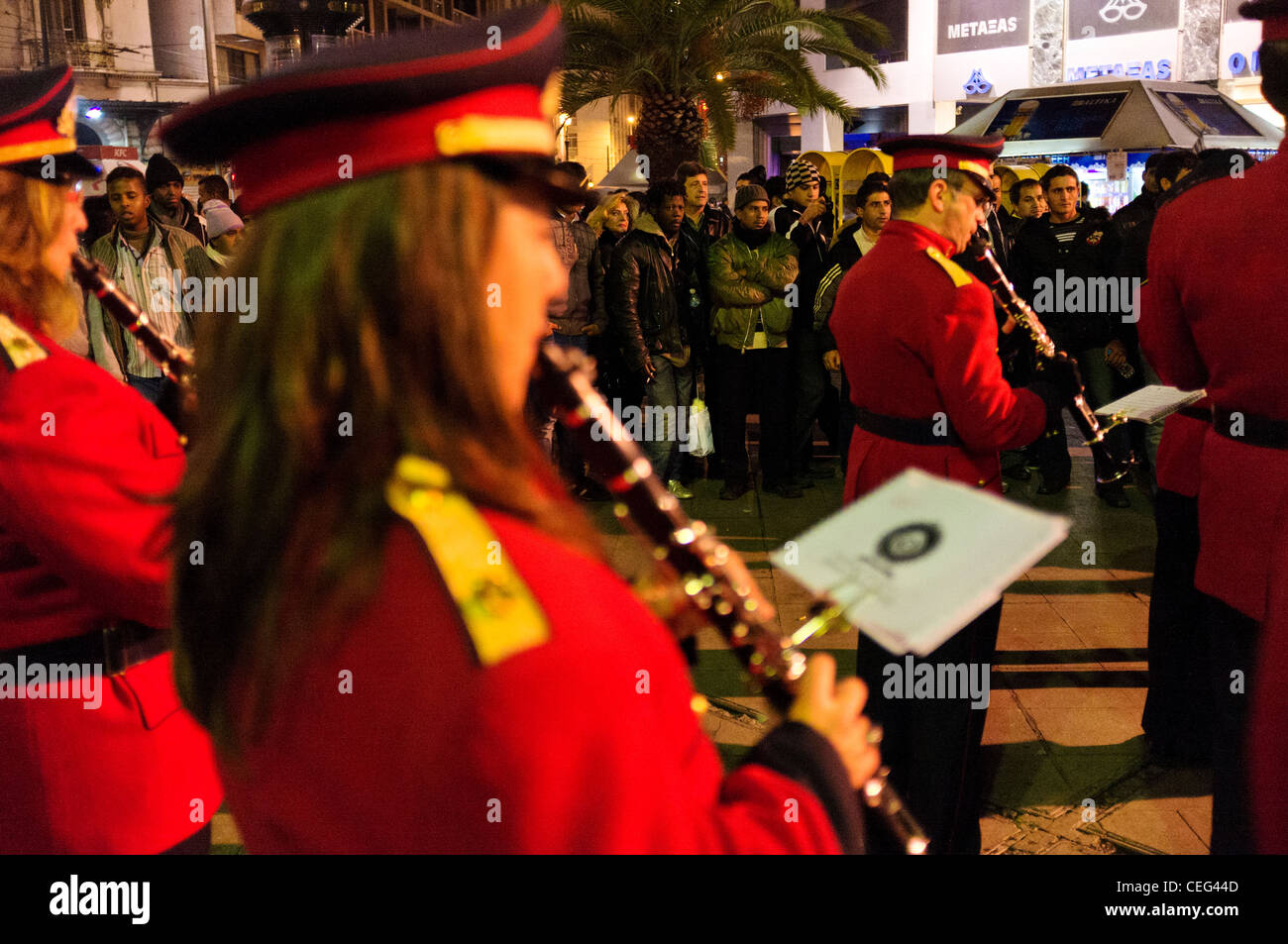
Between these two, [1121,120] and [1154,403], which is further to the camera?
[1121,120]

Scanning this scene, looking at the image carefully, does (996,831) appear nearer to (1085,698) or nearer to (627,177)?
(1085,698)

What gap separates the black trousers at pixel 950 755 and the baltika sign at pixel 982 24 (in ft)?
78.0

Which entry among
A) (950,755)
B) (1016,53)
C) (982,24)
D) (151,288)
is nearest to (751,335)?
(151,288)

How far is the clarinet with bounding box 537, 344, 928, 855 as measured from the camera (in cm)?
122

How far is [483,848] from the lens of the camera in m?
0.94

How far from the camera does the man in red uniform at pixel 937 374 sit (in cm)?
299

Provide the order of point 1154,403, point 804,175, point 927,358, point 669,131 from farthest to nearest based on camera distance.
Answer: point 669,131
point 804,175
point 927,358
point 1154,403

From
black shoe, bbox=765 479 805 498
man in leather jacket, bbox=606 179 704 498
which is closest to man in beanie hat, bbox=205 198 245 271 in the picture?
man in leather jacket, bbox=606 179 704 498

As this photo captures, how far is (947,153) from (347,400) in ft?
8.42

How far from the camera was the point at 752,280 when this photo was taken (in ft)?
25.2

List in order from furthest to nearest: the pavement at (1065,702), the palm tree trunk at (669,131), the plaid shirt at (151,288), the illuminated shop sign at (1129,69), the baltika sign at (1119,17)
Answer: the illuminated shop sign at (1129,69) < the baltika sign at (1119,17) < the palm tree trunk at (669,131) < the plaid shirt at (151,288) < the pavement at (1065,702)

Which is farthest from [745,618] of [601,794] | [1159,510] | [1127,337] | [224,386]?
[1127,337]

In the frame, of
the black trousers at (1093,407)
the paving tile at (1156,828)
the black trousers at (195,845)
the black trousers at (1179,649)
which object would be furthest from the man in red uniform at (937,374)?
the black trousers at (1093,407)

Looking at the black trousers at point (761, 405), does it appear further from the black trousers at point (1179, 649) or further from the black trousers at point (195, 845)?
the black trousers at point (195, 845)
